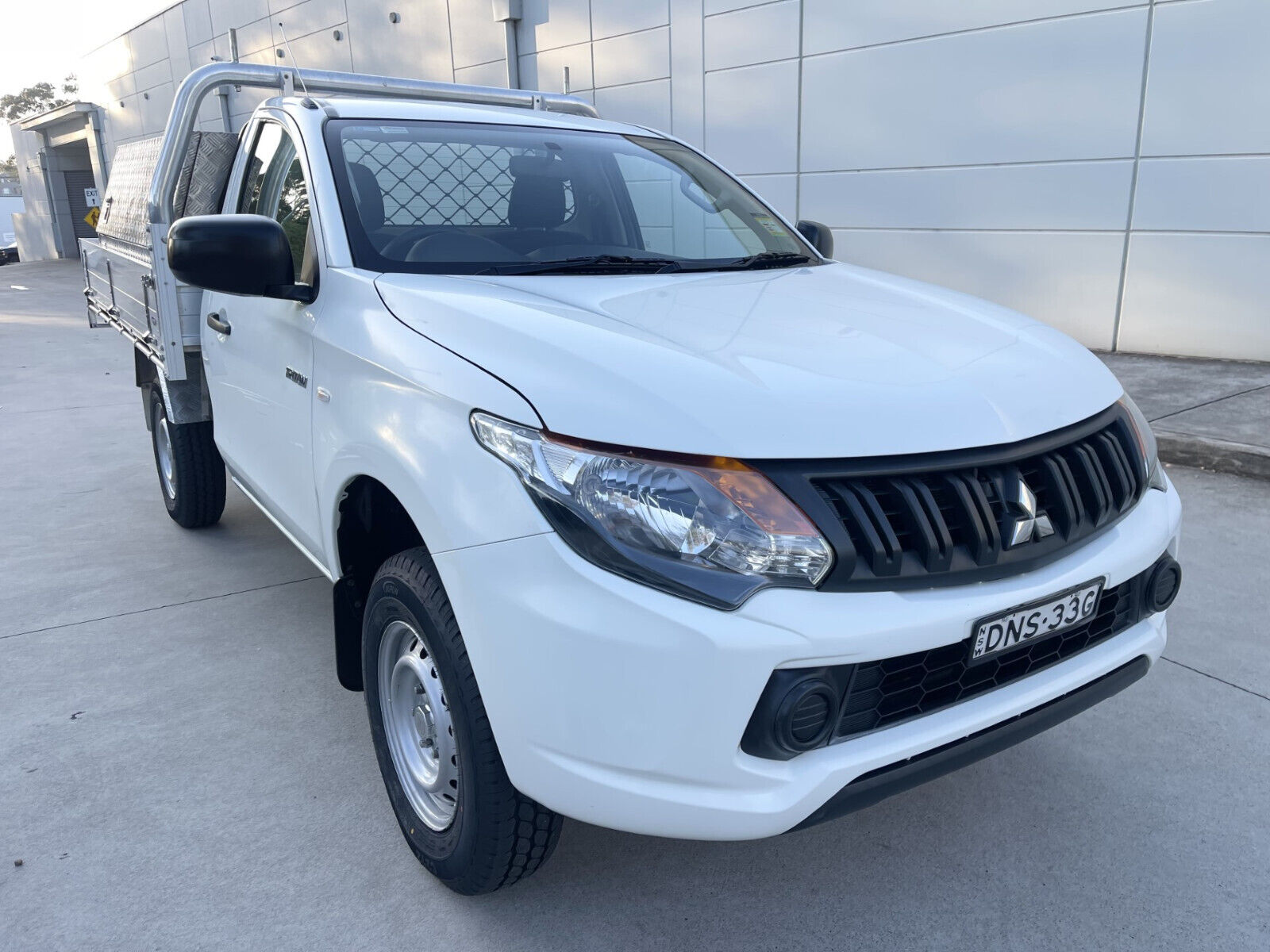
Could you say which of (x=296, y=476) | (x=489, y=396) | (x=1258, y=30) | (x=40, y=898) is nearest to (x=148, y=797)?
(x=40, y=898)

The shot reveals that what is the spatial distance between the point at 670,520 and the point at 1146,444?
1336 mm

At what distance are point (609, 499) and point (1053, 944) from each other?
138cm

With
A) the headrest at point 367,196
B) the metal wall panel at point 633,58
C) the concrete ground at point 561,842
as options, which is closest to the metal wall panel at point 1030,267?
the metal wall panel at point 633,58

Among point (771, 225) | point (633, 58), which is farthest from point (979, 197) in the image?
point (771, 225)

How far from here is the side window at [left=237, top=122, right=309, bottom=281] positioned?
2850 mm

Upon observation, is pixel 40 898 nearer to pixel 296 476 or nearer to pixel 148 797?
pixel 148 797

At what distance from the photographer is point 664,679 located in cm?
162

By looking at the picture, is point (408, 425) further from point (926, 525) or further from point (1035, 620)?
point (1035, 620)

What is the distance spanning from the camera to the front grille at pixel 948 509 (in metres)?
1.71

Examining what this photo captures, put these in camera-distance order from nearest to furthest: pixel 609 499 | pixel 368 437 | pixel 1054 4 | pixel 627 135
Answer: pixel 609 499
pixel 368 437
pixel 627 135
pixel 1054 4

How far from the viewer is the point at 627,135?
143 inches

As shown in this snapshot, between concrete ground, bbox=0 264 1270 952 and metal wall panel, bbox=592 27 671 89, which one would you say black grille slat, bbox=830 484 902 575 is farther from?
metal wall panel, bbox=592 27 671 89

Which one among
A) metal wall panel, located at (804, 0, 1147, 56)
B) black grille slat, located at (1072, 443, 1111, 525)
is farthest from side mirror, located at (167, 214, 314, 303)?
metal wall panel, located at (804, 0, 1147, 56)

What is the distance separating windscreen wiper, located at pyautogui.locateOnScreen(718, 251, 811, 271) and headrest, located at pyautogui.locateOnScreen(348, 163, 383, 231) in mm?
999
